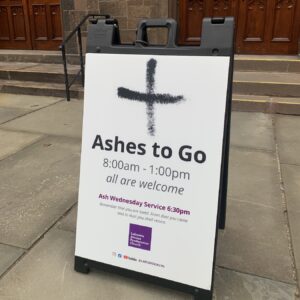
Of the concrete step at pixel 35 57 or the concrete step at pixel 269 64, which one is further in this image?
the concrete step at pixel 35 57

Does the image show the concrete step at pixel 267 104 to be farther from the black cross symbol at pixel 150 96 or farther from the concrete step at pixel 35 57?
the black cross symbol at pixel 150 96

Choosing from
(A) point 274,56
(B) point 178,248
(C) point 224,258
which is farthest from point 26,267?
(A) point 274,56

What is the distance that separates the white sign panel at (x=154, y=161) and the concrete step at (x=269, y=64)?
4.84 m

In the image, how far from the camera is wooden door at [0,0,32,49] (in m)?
8.38

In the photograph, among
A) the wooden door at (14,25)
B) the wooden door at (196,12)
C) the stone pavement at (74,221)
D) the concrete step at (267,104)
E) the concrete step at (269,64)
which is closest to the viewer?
the stone pavement at (74,221)

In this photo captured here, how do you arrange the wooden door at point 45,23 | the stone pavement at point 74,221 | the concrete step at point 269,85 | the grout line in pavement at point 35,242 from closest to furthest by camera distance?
the stone pavement at point 74,221, the grout line in pavement at point 35,242, the concrete step at point 269,85, the wooden door at point 45,23

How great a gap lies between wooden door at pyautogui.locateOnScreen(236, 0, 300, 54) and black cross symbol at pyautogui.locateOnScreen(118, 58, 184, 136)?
5478mm

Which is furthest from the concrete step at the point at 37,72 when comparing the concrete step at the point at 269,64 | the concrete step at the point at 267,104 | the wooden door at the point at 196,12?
the concrete step at the point at 267,104

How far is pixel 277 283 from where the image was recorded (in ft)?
7.09

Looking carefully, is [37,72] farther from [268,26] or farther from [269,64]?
[268,26]

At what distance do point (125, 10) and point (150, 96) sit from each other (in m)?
5.20

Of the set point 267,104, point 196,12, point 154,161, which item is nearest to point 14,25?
point 196,12

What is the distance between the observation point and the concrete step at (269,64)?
6.12 m

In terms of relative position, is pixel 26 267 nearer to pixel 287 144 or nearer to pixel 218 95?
pixel 218 95
